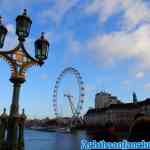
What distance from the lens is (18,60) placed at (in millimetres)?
9875

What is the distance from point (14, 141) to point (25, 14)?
4039 mm

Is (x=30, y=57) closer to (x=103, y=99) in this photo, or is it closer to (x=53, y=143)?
(x=53, y=143)

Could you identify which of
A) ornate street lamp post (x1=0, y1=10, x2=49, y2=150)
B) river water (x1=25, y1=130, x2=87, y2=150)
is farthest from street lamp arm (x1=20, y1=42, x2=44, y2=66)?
river water (x1=25, y1=130, x2=87, y2=150)

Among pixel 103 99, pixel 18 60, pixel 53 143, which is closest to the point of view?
pixel 18 60

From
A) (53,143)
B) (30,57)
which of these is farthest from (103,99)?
(30,57)

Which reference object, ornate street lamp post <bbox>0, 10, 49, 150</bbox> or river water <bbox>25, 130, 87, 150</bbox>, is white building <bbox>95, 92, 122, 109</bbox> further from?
ornate street lamp post <bbox>0, 10, 49, 150</bbox>

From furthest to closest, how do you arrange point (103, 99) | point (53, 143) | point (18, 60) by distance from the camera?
point (103, 99) < point (53, 143) < point (18, 60)

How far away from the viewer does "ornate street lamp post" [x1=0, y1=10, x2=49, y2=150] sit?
9.29m

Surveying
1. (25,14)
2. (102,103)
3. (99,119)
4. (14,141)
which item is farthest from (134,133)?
(102,103)

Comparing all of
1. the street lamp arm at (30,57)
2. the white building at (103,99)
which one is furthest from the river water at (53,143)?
the white building at (103,99)

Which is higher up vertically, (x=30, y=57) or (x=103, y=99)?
(x=103, y=99)

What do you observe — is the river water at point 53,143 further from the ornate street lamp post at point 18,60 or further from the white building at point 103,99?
the white building at point 103,99

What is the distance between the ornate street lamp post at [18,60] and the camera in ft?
30.5

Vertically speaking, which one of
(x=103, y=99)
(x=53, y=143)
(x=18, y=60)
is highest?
(x=103, y=99)
